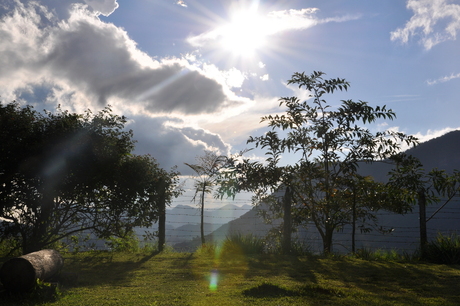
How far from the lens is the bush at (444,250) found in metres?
9.47

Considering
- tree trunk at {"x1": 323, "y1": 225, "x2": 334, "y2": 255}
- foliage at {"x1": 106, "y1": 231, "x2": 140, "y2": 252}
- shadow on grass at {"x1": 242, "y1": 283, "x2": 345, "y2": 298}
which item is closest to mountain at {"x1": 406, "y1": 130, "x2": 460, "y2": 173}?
tree trunk at {"x1": 323, "y1": 225, "x2": 334, "y2": 255}

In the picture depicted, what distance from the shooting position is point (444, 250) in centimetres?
967

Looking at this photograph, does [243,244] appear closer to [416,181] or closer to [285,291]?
[285,291]

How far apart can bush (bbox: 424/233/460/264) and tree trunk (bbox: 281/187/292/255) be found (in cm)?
383

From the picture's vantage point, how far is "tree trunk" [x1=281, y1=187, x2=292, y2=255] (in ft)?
34.2

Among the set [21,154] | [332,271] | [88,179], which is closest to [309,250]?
[332,271]

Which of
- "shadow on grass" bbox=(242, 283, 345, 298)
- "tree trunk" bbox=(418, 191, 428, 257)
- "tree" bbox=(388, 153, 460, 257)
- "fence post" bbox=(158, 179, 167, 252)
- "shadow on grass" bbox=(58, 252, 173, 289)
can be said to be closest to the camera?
"shadow on grass" bbox=(242, 283, 345, 298)

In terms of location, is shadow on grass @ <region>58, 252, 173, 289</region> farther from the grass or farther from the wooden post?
the wooden post

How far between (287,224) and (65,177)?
6.19 meters

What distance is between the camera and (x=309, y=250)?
35.1 feet

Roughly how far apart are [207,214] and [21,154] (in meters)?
7.03

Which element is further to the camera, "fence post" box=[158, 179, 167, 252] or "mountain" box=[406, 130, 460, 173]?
"mountain" box=[406, 130, 460, 173]

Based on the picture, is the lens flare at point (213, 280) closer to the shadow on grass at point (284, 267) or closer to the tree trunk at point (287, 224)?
the shadow on grass at point (284, 267)

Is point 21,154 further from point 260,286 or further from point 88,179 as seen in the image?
point 260,286
